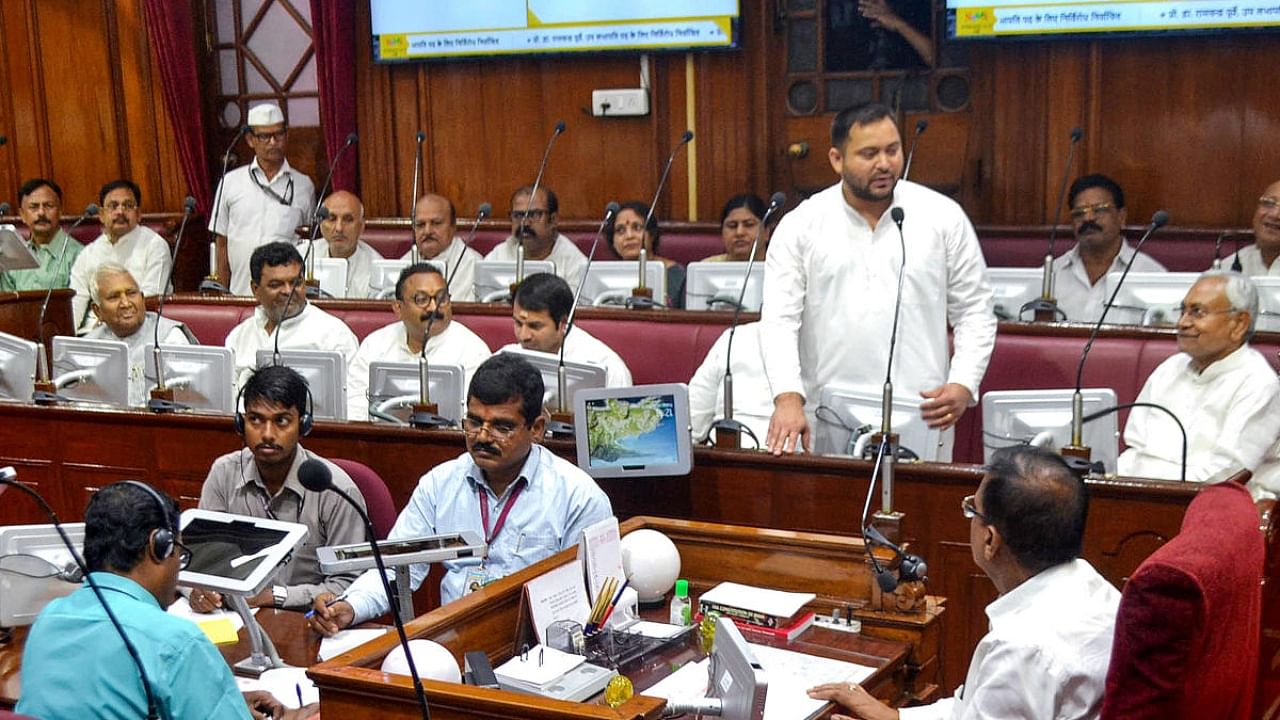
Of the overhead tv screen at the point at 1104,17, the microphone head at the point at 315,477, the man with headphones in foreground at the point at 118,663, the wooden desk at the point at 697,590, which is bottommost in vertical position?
the wooden desk at the point at 697,590

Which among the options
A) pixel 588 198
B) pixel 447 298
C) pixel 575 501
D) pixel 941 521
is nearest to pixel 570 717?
pixel 575 501

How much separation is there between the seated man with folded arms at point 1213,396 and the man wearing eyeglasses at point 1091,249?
5.81 ft

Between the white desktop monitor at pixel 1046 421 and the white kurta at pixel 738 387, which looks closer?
the white desktop monitor at pixel 1046 421

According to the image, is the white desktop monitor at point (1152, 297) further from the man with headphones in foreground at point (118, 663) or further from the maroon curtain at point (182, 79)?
the maroon curtain at point (182, 79)

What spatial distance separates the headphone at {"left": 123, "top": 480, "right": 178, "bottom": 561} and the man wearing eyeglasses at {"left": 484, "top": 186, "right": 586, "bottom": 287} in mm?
4443

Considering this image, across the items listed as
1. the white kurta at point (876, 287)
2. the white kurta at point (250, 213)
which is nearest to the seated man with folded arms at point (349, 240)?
the white kurta at point (250, 213)

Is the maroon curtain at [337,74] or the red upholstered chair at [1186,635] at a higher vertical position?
the maroon curtain at [337,74]

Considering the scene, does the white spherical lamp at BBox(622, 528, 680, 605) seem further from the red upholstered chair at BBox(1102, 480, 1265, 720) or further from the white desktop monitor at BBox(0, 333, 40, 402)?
the white desktop monitor at BBox(0, 333, 40, 402)

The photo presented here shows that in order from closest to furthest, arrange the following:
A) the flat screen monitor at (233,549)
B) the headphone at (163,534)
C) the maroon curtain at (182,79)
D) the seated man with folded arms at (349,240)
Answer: the headphone at (163,534)
the flat screen monitor at (233,549)
the seated man with folded arms at (349,240)
the maroon curtain at (182,79)

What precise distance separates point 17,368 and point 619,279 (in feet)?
7.42

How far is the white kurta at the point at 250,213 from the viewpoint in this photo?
26.1 feet

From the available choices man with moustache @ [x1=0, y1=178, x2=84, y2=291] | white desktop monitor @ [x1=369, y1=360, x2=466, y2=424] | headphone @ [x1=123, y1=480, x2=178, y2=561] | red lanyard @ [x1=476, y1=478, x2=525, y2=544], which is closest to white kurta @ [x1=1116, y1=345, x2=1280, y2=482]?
red lanyard @ [x1=476, y1=478, x2=525, y2=544]

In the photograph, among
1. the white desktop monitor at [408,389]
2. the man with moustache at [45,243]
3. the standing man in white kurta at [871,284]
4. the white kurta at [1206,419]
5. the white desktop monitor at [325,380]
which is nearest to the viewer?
the white kurta at [1206,419]

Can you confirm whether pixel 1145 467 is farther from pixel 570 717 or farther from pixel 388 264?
pixel 388 264
